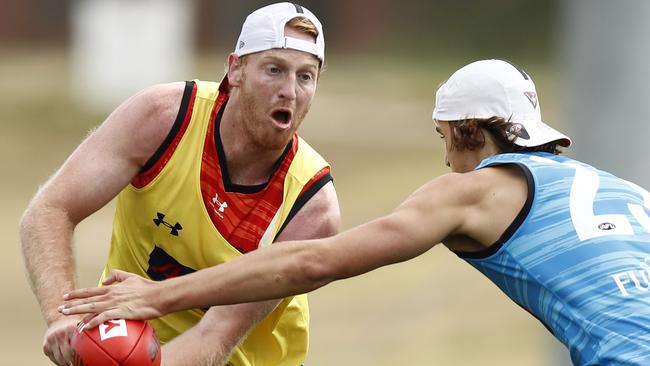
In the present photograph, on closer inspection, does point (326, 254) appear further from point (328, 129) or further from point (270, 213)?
point (328, 129)

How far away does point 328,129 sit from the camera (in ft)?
109

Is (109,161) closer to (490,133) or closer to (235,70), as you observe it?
(235,70)

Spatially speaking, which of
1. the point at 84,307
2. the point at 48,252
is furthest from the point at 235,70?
the point at 84,307

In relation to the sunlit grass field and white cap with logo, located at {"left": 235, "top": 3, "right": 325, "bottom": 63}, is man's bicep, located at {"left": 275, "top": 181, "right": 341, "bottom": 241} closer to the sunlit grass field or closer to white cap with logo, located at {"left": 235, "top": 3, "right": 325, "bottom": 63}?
white cap with logo, located at {"left": 235, "top": 3, "right": 325, "bottom": 63}

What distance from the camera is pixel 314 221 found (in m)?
6.97

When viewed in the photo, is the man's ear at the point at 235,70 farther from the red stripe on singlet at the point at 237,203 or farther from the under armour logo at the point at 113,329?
the under armour logo at the point at 113,329

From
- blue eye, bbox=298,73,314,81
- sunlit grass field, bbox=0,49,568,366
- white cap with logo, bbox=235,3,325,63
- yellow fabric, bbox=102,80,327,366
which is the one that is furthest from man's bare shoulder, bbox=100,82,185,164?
sunlit grass field, bbox=0,49,568,366

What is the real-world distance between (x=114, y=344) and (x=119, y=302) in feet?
0.64

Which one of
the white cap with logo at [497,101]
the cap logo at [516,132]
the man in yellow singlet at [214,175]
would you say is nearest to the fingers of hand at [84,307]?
the man in yellow singlet at [214,175]

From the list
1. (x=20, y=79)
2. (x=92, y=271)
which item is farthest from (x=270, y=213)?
(x=20, y=79)

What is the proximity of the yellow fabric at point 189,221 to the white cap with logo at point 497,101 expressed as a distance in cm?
124

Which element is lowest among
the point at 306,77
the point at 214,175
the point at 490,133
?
the point at 214,175

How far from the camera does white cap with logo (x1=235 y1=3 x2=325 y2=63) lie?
6.89 meters

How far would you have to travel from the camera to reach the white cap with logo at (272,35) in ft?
22.6
